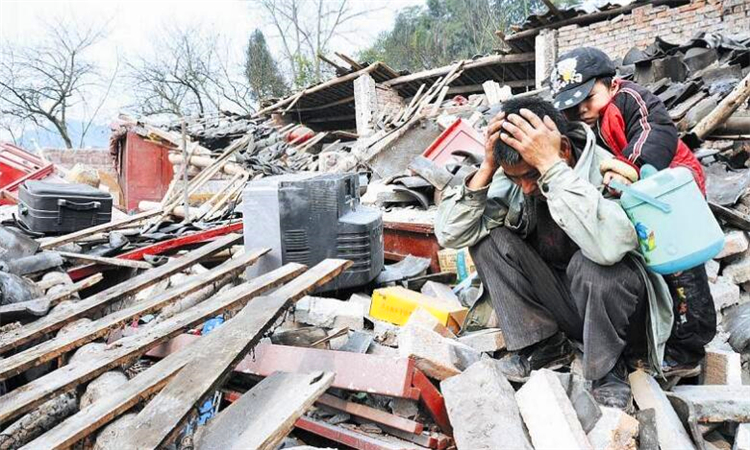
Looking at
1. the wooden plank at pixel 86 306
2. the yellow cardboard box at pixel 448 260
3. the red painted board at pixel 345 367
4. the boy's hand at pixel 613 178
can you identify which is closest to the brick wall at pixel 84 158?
the wooden plank at pixel 86 306

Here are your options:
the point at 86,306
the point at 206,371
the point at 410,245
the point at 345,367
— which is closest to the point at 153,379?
the point at 206,371

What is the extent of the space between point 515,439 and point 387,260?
252cm

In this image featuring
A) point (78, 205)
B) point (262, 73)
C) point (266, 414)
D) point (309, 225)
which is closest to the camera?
point (266, 414)

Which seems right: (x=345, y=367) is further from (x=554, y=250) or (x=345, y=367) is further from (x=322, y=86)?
(x=322, y=86)

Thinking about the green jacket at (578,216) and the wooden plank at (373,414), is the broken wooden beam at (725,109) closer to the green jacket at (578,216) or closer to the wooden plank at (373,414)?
the green jacket at (578,216)

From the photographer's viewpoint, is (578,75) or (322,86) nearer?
(578,75)

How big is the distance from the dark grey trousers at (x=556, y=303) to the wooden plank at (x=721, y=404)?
280 mm

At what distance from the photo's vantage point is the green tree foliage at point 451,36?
70.5ft

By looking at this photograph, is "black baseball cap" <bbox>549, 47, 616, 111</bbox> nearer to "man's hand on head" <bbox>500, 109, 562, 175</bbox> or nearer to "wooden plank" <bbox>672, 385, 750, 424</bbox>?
"man's hand on head" <bbox>500, 109, 562, 175</bbox>

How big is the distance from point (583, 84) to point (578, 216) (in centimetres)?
92

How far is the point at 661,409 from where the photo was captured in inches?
68.4

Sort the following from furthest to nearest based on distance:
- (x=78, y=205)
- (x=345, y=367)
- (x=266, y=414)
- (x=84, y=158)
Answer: (x=84, y=158) < (x=78, y=205) < (x=345, y=367) < (x=266, y=414)

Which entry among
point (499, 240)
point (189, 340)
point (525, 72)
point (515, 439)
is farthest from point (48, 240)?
point (525, 72)

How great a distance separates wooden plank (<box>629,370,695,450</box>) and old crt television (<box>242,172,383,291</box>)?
1567 millimetres
